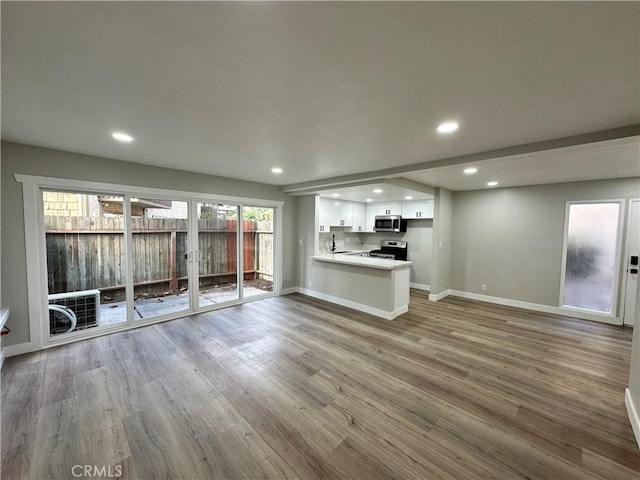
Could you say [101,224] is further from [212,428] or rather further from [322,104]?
[322,104]

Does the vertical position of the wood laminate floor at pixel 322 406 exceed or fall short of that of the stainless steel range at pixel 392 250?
it falls short

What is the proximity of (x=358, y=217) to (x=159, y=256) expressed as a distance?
5.05 meters

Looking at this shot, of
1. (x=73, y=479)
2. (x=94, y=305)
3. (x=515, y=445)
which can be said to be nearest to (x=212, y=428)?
(x=73, y=479)

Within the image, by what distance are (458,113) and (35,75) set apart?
117 inches

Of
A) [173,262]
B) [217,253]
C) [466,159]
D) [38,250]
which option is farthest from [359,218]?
[38,250]

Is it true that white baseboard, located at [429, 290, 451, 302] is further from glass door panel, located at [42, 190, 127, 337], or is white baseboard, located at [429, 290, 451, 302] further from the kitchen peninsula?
glass door panel, located at [42, 190, 127, 337]

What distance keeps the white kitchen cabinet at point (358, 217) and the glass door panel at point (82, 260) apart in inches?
209

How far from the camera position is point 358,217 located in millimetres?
7383

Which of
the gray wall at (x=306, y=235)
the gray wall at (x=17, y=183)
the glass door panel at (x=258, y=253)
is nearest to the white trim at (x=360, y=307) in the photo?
the gray wall at (x=306, y=235)

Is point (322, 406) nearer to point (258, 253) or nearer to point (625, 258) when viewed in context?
point (258, 253)

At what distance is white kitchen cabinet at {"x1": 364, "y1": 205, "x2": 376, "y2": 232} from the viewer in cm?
741

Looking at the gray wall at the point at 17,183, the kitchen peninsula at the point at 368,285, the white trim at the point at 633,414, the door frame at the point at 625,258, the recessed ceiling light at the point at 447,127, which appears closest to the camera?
the white trim at the point at 633,414

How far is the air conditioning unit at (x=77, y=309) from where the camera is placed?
341cm

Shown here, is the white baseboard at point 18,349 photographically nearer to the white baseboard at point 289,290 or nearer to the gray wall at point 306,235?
the white baseboard at point 289,290
